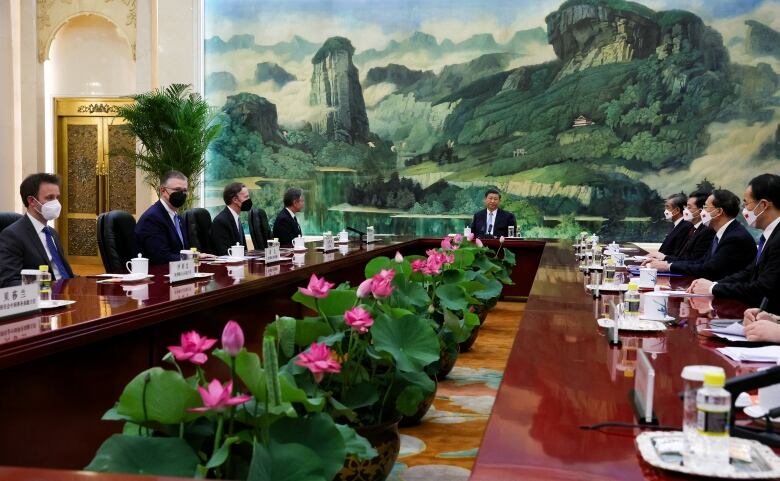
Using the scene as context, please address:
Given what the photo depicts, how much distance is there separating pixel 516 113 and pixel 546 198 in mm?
1158

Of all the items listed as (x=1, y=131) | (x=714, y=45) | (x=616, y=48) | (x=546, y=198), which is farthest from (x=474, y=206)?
(x=1, y=131)

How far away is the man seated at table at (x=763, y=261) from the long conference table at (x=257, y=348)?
0.85 ft

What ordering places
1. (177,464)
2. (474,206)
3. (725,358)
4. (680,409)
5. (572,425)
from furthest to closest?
(474,206)
(725,358)
(680,409)
(572,425)
(177,464)

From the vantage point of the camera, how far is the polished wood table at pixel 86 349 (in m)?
2.24

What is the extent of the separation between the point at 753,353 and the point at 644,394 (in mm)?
777

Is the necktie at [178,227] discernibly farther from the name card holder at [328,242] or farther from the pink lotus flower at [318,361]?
the pink lotus flower at [318,361]

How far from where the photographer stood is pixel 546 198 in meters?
10.3

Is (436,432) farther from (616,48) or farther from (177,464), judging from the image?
(616,48)

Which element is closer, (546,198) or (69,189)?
(546,198)

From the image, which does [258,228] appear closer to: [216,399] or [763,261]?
[763,261]

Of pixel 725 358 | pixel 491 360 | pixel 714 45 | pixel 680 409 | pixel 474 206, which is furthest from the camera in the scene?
pixel 474 206

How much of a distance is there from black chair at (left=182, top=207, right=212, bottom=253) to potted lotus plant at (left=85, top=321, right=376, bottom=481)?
15.2 ft

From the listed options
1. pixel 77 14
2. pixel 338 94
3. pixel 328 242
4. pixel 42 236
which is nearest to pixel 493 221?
pixel 338 94

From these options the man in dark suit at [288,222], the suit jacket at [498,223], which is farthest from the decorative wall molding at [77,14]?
the suit jacket at [498,223]
